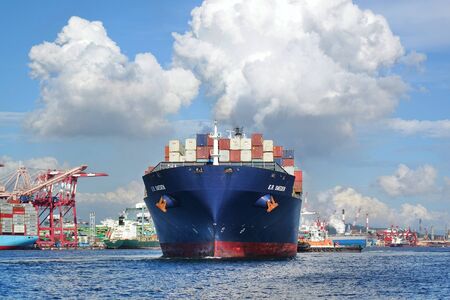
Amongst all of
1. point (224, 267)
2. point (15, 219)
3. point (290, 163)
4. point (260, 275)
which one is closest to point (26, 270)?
point (224, 267)

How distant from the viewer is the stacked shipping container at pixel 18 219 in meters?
170

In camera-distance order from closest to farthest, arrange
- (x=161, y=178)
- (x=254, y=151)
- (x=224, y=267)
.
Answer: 1. (x=224, y=267)
2. (x=161, y=178)
3. (x=254, y=151)

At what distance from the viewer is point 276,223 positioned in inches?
3147

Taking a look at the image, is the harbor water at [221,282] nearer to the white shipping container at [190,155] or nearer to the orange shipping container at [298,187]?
the white shipping container at [190,155]

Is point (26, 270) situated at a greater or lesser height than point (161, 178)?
lesser

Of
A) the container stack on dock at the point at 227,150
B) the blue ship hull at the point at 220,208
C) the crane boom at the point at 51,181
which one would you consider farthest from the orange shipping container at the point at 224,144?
the crane boom at the point at 51,181

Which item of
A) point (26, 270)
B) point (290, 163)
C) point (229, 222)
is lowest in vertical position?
point (26, 270)

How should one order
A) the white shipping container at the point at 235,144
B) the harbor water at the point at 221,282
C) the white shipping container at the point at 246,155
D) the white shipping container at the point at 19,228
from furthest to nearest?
the white shipping container at the point at 19,228 < the white shipping container at the point at 235,144 < the white shipping container at the point at 246,155 < the harbor water at the point at 221,282

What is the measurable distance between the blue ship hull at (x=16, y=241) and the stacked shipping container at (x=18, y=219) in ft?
4.07

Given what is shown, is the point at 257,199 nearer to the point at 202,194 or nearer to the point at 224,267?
the point at 202,194

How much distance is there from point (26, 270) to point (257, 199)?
2229cm

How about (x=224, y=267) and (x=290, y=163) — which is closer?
(x=224, y=267)

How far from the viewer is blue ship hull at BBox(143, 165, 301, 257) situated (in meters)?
73.4

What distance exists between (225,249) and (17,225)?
107215mm
